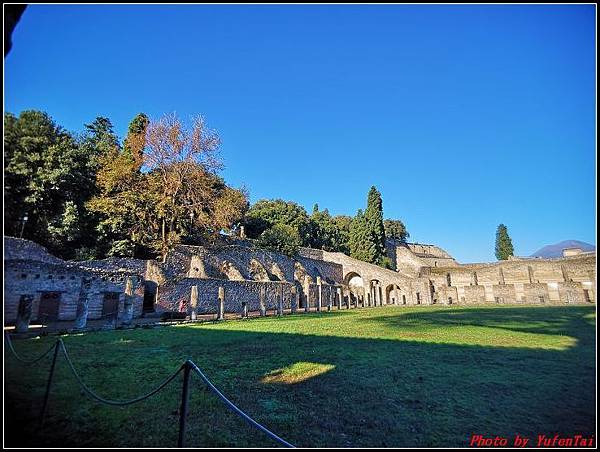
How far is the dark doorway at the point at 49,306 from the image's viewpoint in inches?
637

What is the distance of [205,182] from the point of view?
87.7ft

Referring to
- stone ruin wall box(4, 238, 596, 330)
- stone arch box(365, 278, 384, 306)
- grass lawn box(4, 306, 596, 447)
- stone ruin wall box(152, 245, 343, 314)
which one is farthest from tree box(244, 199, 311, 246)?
grass lawn box(4, 306, 596, 447)

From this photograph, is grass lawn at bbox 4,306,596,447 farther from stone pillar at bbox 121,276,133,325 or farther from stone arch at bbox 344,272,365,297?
stone arch at bbox 344,272,365,297

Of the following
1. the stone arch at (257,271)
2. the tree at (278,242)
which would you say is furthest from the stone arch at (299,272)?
the stone arch at (257,271)

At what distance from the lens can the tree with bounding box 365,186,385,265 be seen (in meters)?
49.1

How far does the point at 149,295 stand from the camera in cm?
2184

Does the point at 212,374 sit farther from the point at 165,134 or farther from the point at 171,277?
the point at 165,134

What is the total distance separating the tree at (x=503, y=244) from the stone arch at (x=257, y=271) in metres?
50.3

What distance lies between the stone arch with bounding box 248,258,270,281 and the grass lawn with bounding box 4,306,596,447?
818 inches

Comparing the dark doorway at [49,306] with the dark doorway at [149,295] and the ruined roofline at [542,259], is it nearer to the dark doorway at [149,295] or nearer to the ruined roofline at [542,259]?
the dark doorway at [149,295]

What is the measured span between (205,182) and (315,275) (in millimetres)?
19595

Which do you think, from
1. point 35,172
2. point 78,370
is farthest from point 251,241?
point 78,370

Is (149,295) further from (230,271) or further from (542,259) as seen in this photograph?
(542,259)

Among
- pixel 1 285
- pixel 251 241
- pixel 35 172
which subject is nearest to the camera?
pixel 1 285
